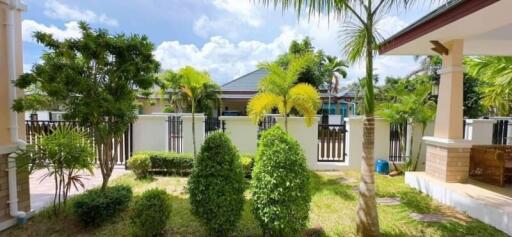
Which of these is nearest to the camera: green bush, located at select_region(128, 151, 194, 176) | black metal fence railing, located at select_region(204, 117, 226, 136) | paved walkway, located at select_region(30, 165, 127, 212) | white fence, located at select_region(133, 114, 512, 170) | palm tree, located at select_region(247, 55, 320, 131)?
paved walkway, located at select_region(30, 165, 127, 212)

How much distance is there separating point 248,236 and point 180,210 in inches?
67.2

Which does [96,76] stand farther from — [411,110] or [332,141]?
[411,110]

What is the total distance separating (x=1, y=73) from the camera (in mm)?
4117

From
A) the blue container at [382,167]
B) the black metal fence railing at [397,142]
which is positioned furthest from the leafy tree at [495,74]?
the blue container at [382,167]

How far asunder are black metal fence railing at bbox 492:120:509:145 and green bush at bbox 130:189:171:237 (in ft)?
32.4

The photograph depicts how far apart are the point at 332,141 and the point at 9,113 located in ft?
25.8

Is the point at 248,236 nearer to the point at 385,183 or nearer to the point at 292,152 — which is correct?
the point at 292,152

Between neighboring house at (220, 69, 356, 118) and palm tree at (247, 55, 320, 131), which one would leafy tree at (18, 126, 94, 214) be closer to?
palm tree at (247, 55, 320, 131)

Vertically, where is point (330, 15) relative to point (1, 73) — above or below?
above

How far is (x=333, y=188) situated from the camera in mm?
6535

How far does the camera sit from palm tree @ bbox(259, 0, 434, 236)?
3695 millimetres

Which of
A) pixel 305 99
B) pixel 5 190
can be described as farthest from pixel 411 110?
pixel 5 190

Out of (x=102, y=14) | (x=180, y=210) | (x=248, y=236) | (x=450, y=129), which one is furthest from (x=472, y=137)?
(x=102, y=14)

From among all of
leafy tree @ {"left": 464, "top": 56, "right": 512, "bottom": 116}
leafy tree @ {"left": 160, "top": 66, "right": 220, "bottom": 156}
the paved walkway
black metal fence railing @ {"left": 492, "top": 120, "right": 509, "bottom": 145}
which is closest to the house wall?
leafy tree @ {"left": 160, "top": 66, "right": 220, "bottom": 156}
